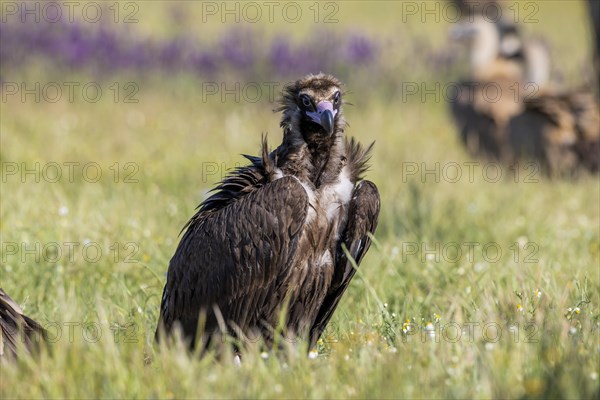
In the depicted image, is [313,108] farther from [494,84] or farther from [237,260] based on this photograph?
[494,84]

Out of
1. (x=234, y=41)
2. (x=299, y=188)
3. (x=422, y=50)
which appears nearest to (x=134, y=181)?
(x=299, y=188)

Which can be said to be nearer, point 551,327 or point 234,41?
point 551,327

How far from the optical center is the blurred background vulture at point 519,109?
10.9 meters

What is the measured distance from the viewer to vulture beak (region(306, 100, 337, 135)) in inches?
172

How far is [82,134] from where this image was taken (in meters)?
10.9

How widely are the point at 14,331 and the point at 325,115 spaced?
1.58 meters

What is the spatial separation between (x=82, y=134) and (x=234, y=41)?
5200 millimetres

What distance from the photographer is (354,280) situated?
589 cm

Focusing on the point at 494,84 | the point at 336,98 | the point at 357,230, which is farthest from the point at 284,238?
the point at 494,84

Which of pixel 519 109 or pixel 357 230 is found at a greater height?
pixel 519 109

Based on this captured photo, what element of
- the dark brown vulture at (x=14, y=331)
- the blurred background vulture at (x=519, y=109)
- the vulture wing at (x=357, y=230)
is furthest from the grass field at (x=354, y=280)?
the blurred background vulture at (x=519, y=109)

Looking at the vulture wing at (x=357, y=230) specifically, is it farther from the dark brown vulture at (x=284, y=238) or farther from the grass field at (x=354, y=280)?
the grass field at (x=354, y=280)

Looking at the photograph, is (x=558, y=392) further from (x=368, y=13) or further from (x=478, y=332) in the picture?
(x=368, y=13)

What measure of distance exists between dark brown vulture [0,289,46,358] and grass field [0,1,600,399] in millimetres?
123
